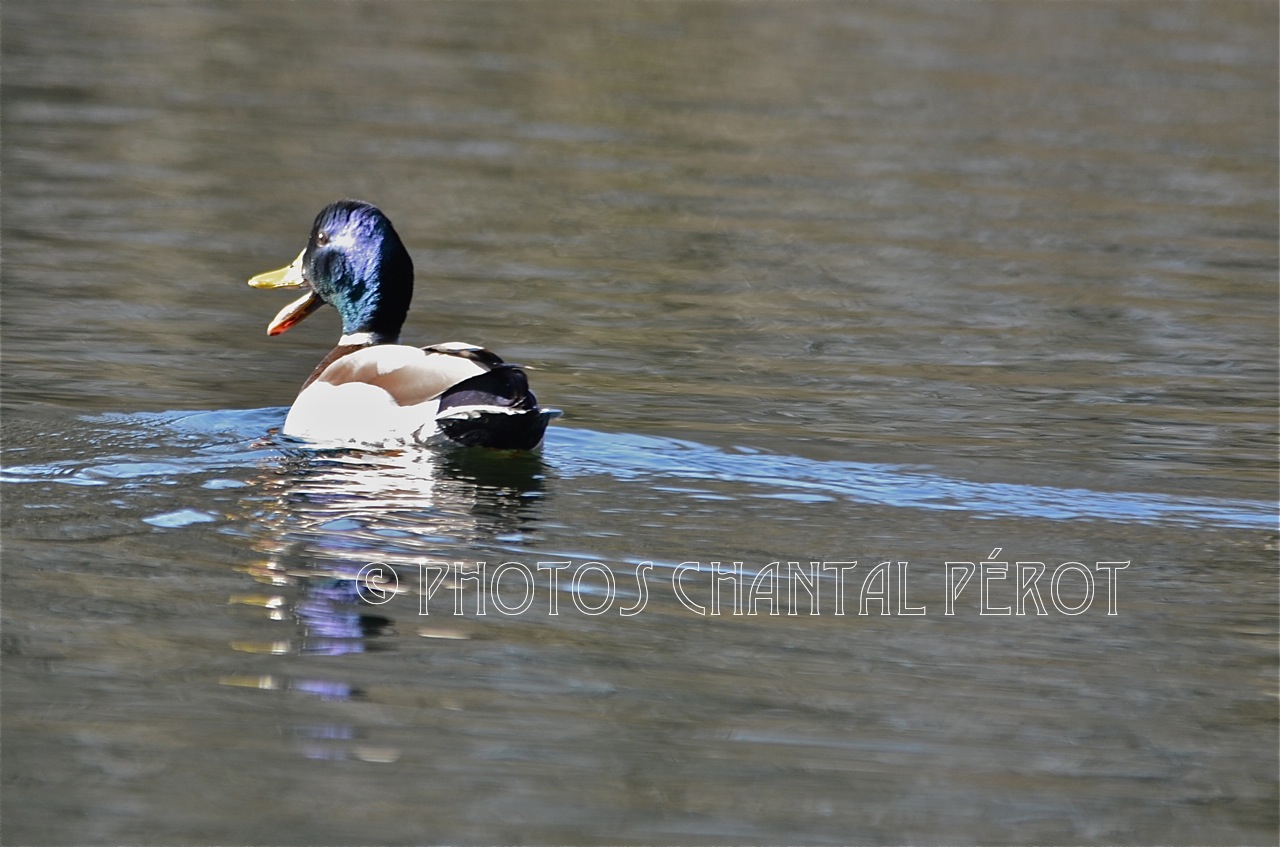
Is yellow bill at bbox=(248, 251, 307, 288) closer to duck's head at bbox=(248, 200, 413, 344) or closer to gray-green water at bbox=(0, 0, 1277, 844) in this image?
duck's head at bbox=(248, 200, 413, 344)

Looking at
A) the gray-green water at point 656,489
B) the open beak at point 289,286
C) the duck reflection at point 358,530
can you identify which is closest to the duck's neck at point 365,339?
the open beak at point 289,286

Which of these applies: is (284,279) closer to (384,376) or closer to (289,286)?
(289,286)

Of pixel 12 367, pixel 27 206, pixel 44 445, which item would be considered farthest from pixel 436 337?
pixel 27 206

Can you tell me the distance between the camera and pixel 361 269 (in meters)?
9.43

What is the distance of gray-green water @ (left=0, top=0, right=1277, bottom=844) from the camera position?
529 centimetres

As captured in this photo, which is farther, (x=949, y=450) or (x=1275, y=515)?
(x=949, y=450)

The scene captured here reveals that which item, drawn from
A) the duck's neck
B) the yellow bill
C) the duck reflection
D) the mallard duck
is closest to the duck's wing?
the mallard duck

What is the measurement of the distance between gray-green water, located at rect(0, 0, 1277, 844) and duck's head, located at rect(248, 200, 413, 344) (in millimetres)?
807

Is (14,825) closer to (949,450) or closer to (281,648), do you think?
(281,648)

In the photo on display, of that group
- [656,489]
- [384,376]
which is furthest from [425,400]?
[656,489]

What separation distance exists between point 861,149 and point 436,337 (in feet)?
25.6

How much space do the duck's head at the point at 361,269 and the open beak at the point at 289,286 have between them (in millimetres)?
92

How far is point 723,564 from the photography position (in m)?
7.03

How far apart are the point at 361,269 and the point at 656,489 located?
228 cm
